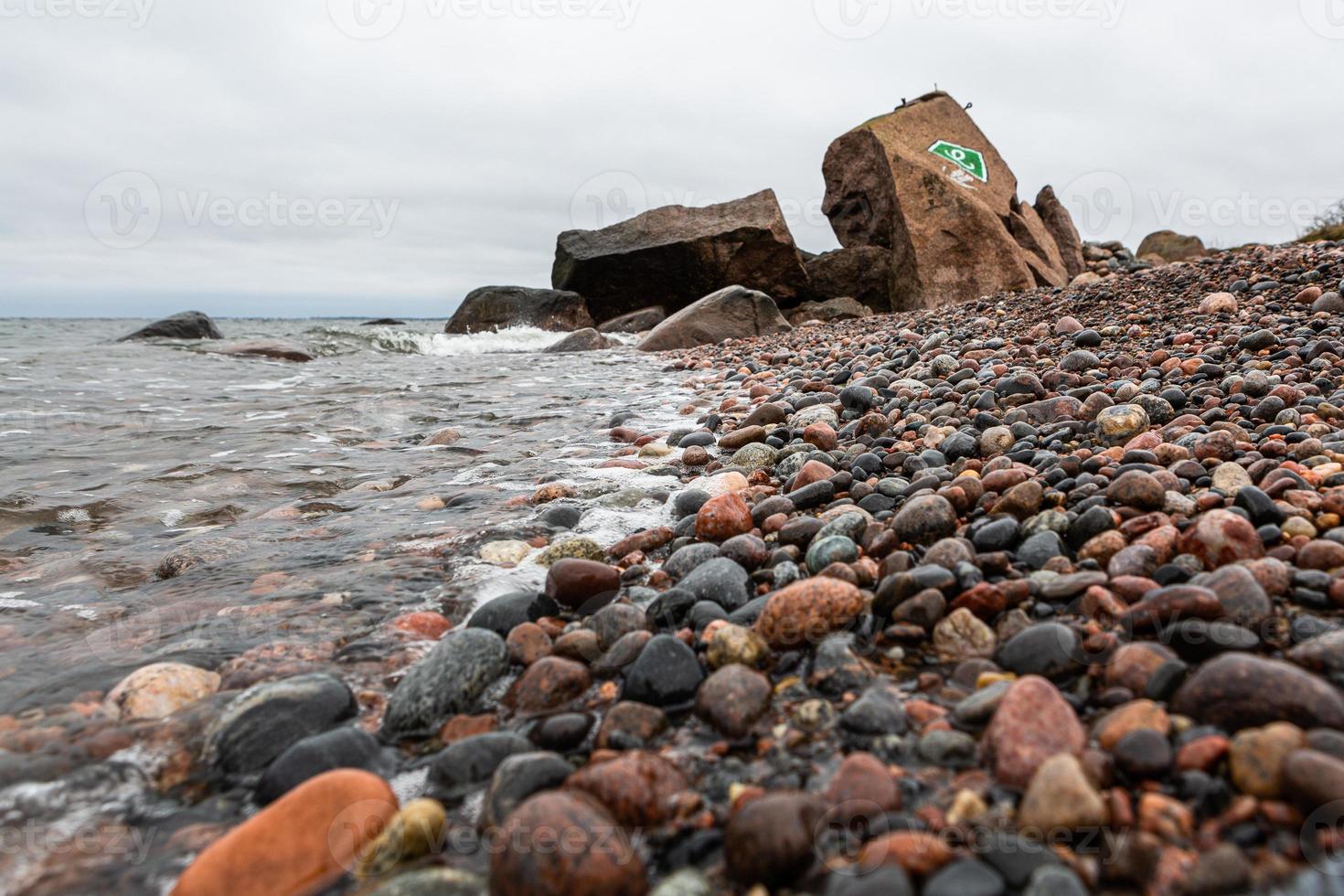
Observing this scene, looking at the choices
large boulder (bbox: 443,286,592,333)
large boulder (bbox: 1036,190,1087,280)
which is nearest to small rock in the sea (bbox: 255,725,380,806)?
large boulder (bbox: 443,286,592,333)

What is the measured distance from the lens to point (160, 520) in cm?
317

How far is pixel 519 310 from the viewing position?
53.7ft

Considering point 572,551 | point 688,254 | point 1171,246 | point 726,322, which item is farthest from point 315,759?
point 1171,246

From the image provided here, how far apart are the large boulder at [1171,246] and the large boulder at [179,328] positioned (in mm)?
24604

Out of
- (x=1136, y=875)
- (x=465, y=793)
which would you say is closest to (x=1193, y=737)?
(x=1136, y=875)

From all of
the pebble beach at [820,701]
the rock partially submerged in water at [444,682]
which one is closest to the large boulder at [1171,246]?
the pebble beach at [820,701]

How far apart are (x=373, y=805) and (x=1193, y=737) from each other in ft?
4.40

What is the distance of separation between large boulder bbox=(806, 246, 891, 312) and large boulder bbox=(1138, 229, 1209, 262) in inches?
416

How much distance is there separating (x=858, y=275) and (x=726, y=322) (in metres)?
3.40

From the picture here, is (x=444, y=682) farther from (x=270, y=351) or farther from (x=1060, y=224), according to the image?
(x=1060, y=224)

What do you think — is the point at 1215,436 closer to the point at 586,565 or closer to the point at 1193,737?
the point at 1193,737

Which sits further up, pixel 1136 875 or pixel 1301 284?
pixel 1301 284

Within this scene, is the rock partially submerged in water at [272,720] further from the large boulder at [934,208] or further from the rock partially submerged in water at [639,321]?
the rock partially submerged in water at [639,321]

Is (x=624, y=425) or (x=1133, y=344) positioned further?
(x=624, y=425)
